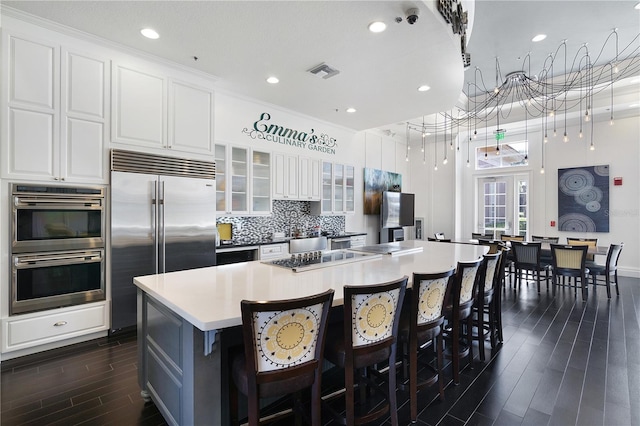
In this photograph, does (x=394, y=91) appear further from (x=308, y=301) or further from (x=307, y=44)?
(x=308, y=301)

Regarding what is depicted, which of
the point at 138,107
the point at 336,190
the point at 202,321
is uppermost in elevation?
the point at 138,107

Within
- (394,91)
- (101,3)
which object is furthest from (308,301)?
(394,91)

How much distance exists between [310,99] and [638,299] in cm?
593

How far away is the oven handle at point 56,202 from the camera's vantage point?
109 inches

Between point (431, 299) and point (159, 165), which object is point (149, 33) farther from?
point (431, 299)

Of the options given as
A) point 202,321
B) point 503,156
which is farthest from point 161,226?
point 503,156

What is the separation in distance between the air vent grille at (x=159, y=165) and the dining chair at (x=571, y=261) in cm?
549

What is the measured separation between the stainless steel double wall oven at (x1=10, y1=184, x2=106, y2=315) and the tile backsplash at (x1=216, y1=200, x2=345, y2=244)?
5.71 ft

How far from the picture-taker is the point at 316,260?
108 inches

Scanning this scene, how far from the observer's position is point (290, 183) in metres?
5.37

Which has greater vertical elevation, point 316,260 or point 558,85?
point 558,85

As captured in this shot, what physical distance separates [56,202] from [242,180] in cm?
228

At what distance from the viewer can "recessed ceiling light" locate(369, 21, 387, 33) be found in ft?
8.99

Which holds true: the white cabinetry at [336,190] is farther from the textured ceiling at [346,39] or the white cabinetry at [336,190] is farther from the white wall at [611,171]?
the white wall at [611,171]
